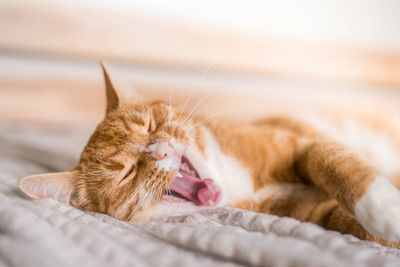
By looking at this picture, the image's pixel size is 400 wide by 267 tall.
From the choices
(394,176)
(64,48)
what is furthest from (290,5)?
(64,48)

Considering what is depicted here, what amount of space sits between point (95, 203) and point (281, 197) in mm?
723

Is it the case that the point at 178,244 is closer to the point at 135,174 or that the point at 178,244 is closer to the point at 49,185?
the point at 135,174

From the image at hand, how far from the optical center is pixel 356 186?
3.09 feet

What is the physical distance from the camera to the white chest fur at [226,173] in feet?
4.12

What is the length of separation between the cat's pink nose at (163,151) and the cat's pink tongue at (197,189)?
0.12 m

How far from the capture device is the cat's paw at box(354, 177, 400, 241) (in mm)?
820

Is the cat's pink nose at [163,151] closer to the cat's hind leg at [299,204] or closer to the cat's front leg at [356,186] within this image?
the cat's hind leg at [299,204]

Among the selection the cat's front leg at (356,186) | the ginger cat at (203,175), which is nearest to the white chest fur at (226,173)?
the ginger cat at (203,175)

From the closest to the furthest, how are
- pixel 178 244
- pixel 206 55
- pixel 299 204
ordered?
pixel 178 244 → pixel 299 204 → pixel 206 55

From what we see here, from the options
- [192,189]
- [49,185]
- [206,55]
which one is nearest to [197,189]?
[192,189]

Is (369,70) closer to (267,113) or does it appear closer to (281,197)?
(267,113)

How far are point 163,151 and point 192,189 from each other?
0.21 m

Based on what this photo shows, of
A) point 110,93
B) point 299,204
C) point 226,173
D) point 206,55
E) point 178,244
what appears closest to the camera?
point 178,244

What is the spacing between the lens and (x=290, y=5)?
7.53 ft
